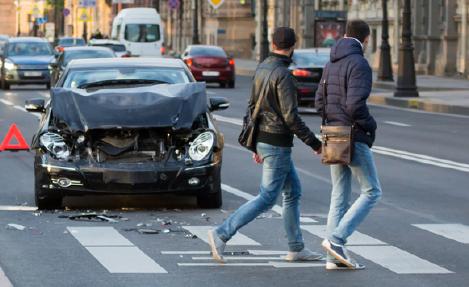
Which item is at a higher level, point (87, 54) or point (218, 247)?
point (218, 247)

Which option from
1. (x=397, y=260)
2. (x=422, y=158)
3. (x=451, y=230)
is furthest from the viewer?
(x=422, y=158)

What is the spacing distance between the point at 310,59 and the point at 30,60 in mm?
14323

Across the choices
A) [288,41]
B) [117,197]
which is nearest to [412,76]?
[117,197]

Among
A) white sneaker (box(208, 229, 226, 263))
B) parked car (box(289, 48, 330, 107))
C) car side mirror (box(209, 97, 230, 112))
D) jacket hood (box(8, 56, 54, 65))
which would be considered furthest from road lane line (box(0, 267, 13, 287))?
jacket hood (box(8, 56, 54, 65))

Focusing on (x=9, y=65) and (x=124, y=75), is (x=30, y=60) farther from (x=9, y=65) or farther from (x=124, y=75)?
(x=124, y=75)

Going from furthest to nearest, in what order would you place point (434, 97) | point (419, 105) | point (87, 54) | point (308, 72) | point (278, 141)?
point (87, 54), point (434, 97), point (419, 105), point (308, 72), point (278, 141)

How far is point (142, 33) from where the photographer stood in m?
76.1

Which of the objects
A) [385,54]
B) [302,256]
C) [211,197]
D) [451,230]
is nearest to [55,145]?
[211,197]

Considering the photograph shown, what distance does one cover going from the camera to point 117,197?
1531cm

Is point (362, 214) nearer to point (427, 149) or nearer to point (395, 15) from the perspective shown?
point (427, 149)

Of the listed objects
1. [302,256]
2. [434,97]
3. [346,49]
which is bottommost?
[434,97]

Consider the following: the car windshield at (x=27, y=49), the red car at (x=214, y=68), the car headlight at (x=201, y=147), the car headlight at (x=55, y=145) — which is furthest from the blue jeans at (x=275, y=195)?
the red car at (x=214, y=68)

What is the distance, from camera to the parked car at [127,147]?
13820 mm

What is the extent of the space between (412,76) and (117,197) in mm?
25689
